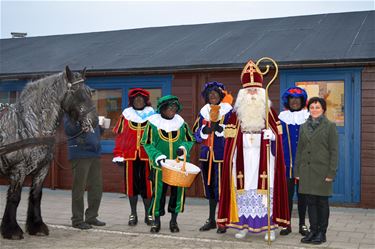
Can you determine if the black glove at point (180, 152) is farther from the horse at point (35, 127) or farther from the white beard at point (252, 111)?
the horse at point (35, 127)

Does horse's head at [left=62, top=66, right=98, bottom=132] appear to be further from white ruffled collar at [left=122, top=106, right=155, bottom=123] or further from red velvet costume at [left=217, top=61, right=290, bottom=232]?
red velvet costume at [left=217, top=61, right=290, bottom=232]

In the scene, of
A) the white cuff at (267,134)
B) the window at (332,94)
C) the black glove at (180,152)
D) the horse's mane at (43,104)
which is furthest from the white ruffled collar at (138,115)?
the window at (332,94)

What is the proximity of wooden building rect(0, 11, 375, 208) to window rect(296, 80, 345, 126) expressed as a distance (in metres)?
0.02

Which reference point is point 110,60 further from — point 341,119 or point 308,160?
point 308,160

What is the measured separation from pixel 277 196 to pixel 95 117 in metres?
2.48

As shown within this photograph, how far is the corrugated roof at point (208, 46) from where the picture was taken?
9.60m

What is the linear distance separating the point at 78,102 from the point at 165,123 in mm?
1196

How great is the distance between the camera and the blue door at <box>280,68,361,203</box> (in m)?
8.92

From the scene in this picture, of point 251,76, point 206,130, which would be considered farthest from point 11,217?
point 251,76

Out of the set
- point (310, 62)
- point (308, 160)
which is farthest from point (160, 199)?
point (310, 62)

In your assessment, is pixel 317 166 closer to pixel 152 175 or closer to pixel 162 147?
pixel 162 147

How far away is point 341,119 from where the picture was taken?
9.13 m

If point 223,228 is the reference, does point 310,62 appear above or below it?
above

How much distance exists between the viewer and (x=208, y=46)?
1134cm
